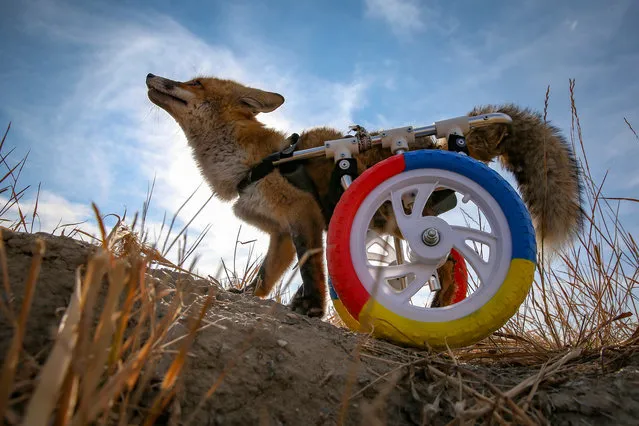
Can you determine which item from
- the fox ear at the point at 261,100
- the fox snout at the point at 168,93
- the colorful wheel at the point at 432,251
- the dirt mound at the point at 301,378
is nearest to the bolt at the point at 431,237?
the colorful wheel at the point at 432,251

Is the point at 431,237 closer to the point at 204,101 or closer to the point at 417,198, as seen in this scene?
the point at 417,198

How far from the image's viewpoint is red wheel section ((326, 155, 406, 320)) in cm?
236

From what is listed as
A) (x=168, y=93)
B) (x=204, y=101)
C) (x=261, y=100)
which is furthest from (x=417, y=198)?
(x=168, y=93)

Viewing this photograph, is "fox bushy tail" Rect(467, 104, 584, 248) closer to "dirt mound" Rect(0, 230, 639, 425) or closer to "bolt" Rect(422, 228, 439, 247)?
"bolt" Rect(422, 228, 439, 247)

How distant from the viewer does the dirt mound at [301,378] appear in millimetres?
1307

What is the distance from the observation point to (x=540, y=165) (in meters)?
3.18

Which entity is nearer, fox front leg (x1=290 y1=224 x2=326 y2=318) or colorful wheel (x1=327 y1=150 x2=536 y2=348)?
colorful wheel (x1=327 y1=150 x2=536 y2=348)

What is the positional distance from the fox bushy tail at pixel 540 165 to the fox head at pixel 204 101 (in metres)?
2.09

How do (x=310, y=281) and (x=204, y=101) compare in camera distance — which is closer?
(x=310, y=281)

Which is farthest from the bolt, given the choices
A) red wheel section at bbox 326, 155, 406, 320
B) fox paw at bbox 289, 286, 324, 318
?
fox paw at bbox 289, 286, 324, 318

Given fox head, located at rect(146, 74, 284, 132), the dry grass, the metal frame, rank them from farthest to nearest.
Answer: fox head, located at rect(146, 74, 284, 132) → the metal frame → the dry grass

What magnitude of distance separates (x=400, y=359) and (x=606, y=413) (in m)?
0.83

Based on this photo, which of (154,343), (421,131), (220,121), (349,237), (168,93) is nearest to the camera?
(154,343)

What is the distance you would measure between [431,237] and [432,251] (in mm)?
80
